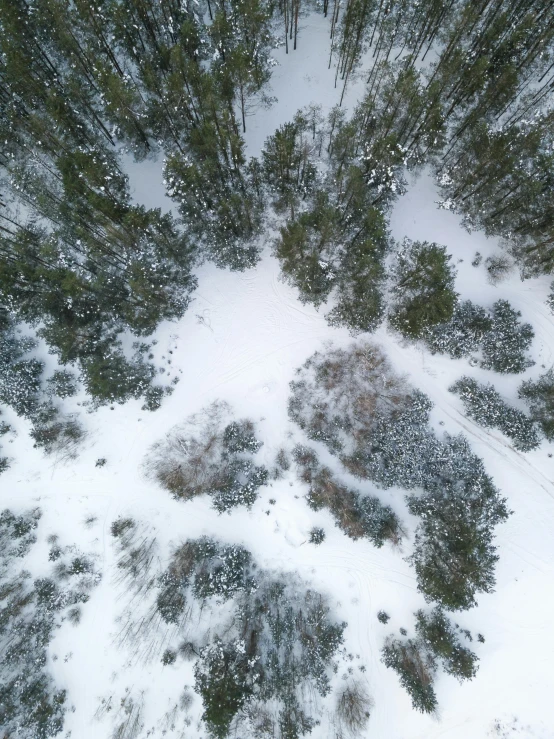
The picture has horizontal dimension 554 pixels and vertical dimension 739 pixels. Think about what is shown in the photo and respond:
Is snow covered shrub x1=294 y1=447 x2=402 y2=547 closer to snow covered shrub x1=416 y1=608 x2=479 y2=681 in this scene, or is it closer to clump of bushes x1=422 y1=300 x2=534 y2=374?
snow covered shrub x1=416 y1=608 x2=479 y2=681

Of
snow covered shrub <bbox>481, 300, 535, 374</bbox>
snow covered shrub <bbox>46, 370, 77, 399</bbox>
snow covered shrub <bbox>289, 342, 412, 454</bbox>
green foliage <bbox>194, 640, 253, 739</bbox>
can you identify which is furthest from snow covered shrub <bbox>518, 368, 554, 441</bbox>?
snow covered shrub <bbox>46, 370, 77, 399</bbox>

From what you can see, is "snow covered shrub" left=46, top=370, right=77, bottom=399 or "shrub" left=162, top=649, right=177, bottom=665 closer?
"shrub" left=162, top=649, right=177, bottom=665

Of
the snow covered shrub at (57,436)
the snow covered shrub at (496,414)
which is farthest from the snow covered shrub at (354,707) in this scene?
the snow covered shrub at (57,436)

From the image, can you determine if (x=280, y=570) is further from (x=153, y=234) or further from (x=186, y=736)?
(x=153, y=234)

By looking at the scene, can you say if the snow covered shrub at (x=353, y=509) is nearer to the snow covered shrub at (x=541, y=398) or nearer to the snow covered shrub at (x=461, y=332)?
the snow covered shrub at (x=461, y=332)

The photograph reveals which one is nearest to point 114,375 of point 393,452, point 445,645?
point 393,452

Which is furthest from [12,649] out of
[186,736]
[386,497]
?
[386,497]

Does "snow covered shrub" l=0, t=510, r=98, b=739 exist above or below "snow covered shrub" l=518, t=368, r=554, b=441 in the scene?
below
